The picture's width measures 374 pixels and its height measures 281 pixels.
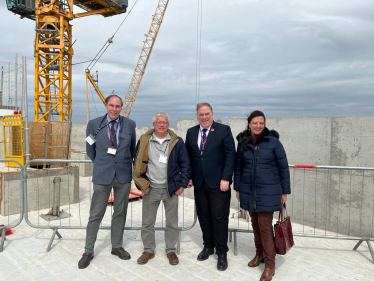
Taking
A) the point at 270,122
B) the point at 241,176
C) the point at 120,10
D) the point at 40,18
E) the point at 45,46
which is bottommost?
the point at 241,176

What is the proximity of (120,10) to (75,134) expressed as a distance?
9250 mm

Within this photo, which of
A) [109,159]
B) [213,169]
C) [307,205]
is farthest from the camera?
[307,205]

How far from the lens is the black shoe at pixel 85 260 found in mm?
3254

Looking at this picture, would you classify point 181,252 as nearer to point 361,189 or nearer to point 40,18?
point 361,189

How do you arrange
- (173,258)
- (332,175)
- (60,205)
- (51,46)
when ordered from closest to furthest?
(173,258) → (332,175) → (60,205) → (51,46)

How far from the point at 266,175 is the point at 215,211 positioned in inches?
32.0

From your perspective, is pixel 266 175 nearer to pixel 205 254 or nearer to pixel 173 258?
pixel 205 254

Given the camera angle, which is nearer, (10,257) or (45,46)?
(10,257)

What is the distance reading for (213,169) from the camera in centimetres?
316

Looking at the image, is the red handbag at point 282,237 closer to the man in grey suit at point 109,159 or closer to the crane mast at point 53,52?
A: the man in grey suit at point 109,159

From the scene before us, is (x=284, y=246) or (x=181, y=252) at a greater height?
(x=284, y=246)

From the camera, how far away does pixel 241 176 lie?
126 inches

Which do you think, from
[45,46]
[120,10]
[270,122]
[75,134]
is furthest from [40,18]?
[270,122]

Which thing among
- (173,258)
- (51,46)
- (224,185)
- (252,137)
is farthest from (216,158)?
(51,46)
